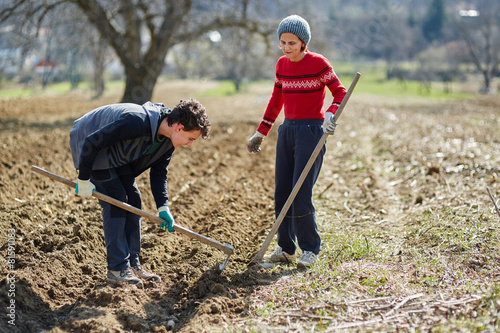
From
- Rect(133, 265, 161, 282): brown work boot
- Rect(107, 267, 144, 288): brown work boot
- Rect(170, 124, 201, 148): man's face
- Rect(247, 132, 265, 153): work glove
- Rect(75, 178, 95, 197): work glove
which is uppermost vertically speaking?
Rect(170, 124, 201, 148): man's face

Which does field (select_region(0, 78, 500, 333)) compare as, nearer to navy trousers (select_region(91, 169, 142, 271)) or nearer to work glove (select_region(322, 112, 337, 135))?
navy trousers (select_region(91, 169, 142, 271))

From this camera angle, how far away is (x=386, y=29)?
57.0 metres

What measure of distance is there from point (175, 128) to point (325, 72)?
1233 mm

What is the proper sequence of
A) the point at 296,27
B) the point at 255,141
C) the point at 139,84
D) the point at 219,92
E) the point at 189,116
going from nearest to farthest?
1. the point at 189,116
2. the point at 296,27
3. the point at 255,141
4. the point at 139,84
5. the point at 219,92

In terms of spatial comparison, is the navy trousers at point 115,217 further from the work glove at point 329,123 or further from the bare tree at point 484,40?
the bare tree at point 484,40

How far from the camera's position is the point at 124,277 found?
A: 147 inches

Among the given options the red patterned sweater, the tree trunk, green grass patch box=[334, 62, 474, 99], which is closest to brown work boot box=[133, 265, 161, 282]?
the red patterned sweater

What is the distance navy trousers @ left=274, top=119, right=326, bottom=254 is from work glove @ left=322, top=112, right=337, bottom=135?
18 centimetres

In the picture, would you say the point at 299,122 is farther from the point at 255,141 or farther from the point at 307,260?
the point at 307,260

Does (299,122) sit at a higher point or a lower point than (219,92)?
higher

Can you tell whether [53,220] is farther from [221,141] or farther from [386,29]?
[386,29]

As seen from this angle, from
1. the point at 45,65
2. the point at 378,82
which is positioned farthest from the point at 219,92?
the point at 378,82

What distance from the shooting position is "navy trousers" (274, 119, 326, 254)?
3916 millimetres

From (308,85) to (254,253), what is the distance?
5.25 ft
